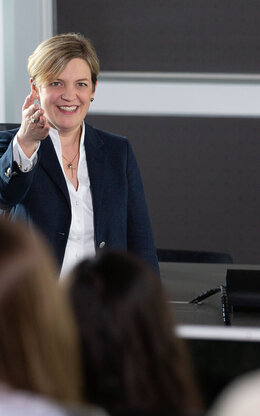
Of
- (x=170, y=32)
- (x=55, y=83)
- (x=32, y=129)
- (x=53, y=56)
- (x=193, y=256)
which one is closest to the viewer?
(x=32, y=129)

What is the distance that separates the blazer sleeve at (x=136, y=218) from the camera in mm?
2561

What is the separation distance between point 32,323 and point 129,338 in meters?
0.13

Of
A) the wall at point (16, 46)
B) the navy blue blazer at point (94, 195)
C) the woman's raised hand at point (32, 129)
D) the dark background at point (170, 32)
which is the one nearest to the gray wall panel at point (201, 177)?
the dark background at point (170, 32)

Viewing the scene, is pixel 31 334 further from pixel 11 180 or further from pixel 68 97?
pixel 68 97

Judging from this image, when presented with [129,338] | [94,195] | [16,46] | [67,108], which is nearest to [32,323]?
[129,338]

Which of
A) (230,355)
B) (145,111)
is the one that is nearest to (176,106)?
(145,111)

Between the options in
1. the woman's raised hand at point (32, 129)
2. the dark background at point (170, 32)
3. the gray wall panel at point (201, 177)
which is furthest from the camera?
the gray wall panel at point (201, 177)

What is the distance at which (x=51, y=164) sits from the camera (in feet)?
8.03

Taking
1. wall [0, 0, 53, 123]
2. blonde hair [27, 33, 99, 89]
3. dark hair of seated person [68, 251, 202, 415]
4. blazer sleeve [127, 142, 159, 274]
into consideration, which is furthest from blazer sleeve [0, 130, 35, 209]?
wall [0, 0, 53, 123]

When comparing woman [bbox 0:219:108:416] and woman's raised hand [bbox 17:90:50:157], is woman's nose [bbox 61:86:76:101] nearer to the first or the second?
woman's raised hand [bbox 17:90:50:157]

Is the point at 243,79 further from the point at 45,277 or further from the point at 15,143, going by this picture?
the point at 45,277

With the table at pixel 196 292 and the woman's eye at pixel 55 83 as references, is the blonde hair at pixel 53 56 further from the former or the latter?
the table at pixel 196 292

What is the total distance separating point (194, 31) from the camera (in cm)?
410

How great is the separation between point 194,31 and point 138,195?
1758mm
